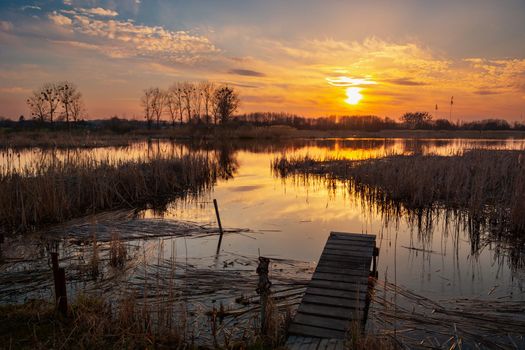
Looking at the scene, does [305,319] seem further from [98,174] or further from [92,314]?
[98,174]

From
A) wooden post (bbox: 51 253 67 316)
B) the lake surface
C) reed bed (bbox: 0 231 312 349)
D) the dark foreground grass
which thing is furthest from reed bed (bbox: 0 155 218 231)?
the dark foreground grass

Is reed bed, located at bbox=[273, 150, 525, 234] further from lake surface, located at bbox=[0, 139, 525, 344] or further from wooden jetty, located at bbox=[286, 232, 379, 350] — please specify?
wooden jetty, located at bbox=[286, 232, 379, 350]

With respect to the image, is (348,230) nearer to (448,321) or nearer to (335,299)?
(448,321)

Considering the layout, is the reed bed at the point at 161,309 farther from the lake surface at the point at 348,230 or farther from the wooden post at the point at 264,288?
the lake surface at the point at 348,230

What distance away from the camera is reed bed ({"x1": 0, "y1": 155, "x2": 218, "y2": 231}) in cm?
953

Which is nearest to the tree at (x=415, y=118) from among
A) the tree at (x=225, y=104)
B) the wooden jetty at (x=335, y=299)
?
the tree at (x=225, y=104)

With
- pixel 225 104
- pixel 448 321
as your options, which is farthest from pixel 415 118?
pixel 448 321

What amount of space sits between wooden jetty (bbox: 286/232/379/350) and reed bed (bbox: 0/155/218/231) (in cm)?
747

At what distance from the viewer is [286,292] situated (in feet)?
18.5

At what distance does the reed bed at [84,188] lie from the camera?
9.53m

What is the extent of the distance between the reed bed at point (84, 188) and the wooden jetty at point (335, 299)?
7474 mm

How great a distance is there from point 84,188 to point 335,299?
31.5ft

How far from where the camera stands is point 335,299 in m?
4.79

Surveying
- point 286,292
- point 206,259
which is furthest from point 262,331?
point 206,259
